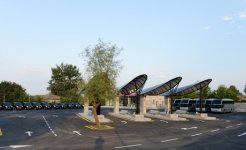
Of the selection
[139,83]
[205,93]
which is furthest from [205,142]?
[205,93]

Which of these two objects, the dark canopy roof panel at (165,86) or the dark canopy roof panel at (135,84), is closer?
the dark canopy roof panel at (135,84)

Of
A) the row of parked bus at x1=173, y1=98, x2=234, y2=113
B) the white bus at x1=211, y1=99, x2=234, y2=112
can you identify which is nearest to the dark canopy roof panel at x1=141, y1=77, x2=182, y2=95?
the row of parked bus at x1=173, y1=98, x2=234, y2=113

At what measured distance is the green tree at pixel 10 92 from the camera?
400 feet

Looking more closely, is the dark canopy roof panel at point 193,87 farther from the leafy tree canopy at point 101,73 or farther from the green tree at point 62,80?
the green tree at point 62,80

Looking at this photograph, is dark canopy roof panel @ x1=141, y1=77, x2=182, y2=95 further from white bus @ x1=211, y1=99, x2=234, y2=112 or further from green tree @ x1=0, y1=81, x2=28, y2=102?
green tree @ x1=0, y1=81, x2=28, y2=102

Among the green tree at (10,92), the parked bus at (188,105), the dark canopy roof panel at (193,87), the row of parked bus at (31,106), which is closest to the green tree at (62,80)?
the green tree at (10,92)

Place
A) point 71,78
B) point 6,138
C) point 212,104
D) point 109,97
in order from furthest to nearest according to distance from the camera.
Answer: point 71,78
point 212,104
point 109,97
point 6,138

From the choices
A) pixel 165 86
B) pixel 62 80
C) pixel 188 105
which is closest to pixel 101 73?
pixel 165 86

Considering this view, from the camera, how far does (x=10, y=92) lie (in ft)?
409

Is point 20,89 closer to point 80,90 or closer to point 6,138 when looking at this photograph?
point 80,90

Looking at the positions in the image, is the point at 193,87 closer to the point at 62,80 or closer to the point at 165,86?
the point at 165,86

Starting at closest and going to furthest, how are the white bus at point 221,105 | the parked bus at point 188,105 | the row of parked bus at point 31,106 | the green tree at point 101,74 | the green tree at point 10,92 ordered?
the green tree at point 101,74
the white bus at point 221,105
the parked bus at point 188,105
the row of parked bus at point 31,106
the green tree at point 10,92

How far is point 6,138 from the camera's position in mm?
25109

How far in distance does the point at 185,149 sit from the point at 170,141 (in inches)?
155
